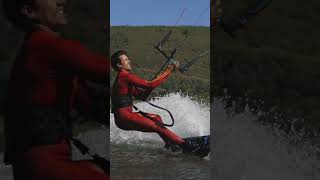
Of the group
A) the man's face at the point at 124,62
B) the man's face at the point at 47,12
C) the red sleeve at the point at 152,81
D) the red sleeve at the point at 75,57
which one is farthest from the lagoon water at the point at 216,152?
the man's face at the point at 47,12

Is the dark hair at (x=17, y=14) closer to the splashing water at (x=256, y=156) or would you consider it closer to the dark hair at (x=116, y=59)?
the dark hair at (x=116, y=59)

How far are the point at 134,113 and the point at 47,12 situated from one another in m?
1.16

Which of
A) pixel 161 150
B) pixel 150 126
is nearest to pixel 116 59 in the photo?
pixel 150 126

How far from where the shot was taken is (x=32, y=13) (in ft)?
9.02

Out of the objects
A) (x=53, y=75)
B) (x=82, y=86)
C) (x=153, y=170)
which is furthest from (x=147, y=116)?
(x=53, y=75)

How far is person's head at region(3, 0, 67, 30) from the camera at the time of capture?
274 cm

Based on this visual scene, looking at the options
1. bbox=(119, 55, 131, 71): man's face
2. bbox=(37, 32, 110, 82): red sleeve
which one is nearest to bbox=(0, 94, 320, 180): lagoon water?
bbox=(119, 55, 131, 71): man's face

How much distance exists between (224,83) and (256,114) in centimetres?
35

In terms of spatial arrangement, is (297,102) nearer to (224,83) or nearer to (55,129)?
(224,83)

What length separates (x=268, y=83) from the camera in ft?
11.6

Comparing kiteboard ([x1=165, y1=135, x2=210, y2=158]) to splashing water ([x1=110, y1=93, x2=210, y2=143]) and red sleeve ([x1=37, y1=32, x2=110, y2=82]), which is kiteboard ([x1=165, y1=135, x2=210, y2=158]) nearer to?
splashing water ([x1=110, y1=93, x2=210, y2=143])

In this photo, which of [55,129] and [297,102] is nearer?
[55,129]

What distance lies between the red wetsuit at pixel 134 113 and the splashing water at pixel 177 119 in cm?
4

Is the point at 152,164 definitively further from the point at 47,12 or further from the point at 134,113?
the point at 47,12
